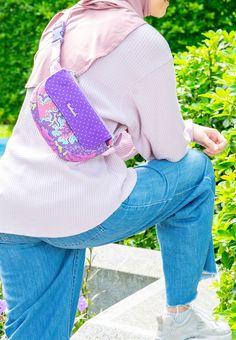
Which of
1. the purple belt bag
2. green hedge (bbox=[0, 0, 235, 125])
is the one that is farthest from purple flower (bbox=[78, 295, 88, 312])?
green hedge (bbox=[0, 0, 235, 125])

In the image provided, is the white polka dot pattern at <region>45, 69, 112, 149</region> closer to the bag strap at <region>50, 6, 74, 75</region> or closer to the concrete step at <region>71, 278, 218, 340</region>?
the bag strap at <region>50, 6, 74, 75</region>

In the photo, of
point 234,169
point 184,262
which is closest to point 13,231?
point 184,262

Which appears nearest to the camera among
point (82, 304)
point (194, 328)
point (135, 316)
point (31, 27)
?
point (194, 328)

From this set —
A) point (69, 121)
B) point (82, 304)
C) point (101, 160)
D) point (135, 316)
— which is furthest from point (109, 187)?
point (82, 304)

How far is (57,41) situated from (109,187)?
1.58 feet

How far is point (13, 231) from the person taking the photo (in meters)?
3.08

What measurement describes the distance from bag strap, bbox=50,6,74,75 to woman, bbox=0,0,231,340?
2cm

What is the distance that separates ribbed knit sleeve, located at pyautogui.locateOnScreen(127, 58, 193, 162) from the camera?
9.89ft

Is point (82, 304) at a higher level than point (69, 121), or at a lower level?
lower

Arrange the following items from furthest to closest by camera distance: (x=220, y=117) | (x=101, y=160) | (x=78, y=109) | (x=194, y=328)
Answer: (x=220, y=117) < (x=194, y=328) < (x=101, y=160) < (x=78, y=109)

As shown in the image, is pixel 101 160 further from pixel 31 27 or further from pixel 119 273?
pixel 31 27

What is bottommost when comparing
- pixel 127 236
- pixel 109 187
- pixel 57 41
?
pixel 127 236

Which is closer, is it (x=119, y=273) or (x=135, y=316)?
(x=135, y=316)

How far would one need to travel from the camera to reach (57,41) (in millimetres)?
3100
